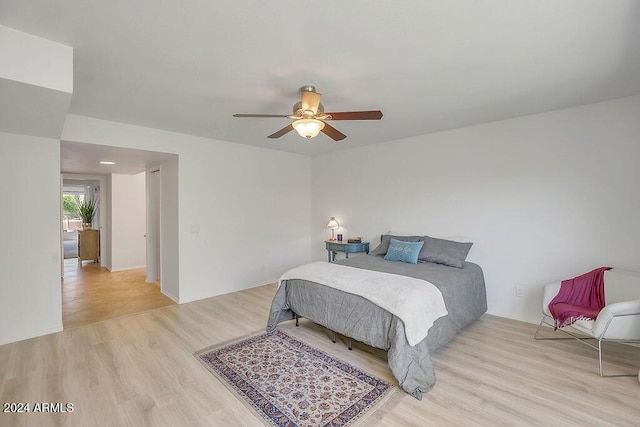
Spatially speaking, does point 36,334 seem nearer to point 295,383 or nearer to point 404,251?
point 295,383

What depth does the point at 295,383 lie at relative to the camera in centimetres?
236

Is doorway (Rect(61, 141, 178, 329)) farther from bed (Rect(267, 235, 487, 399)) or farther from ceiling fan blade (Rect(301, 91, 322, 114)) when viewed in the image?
ceiling fan blade (Rect(301, 91, 322, 114))

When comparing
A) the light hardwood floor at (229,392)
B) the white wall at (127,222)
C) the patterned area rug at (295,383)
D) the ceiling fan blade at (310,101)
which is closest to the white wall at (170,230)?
the light hardwood floor at (229,392)

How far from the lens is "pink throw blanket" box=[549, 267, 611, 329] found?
2729 millimetres

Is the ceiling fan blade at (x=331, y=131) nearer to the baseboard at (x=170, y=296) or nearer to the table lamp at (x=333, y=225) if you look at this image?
the table lamp at (x=333, y=225)

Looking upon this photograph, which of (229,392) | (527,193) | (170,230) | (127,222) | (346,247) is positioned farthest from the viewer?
(127,222)

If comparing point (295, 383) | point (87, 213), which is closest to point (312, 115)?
point (295, 383)

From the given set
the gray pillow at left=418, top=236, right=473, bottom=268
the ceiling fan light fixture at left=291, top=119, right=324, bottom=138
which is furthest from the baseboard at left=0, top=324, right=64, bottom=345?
the gray pillow at left=418, top=236, right=473, bottom=268

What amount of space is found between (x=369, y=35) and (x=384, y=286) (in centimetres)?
198

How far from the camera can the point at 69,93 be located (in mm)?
2037

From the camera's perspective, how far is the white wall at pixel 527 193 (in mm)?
3021

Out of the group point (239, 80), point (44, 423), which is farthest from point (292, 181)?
point (44, 423)

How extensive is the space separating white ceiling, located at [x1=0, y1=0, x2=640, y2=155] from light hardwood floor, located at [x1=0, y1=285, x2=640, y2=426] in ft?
8.08

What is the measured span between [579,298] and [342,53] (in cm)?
327
